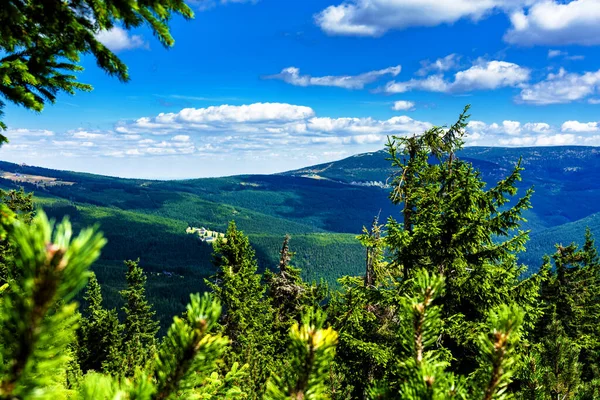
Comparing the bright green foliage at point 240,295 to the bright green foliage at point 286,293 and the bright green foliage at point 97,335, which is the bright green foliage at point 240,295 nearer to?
the bright green foliage at point 286,293

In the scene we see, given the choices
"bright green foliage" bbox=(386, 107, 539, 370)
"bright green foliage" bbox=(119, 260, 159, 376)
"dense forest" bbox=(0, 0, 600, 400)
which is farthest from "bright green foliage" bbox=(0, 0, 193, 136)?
"bright green foliage" bbox=(119, 260, 159, 376)

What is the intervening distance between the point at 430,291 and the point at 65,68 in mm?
5165

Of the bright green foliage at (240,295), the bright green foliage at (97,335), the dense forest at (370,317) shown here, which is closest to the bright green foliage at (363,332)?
the dense forest at (370,317)

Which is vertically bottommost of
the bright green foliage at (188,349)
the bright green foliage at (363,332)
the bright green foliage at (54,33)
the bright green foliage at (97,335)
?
the bright green foliage at (97,335)

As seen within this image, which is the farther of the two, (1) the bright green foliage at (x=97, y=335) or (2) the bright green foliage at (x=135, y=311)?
(2) the bright green foliage at (x=135, y=311)

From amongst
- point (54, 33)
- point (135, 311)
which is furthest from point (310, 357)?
point (135, 311)

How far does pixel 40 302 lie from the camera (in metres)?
1.25

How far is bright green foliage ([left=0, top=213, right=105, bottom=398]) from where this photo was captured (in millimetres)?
1189

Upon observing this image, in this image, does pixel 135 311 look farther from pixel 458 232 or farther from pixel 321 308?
pixel 321 308

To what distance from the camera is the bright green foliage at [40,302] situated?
1.19m

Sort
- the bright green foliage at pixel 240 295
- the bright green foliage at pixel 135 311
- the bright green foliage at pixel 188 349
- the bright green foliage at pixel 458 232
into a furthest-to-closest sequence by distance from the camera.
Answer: the bright green foliage at pixel 135 311 → the bright green foliage at pixel 240 295 → the bright green foliage at pixel 458 232 → the bright green foliage at pixel 188 349

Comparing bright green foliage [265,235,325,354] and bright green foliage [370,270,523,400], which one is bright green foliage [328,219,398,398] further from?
bright green foliage [265,235,325,354]

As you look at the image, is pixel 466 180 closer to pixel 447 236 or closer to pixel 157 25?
pixel 447 236

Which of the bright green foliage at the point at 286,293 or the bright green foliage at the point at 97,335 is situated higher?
the bright green foliage at the point at 286,293
